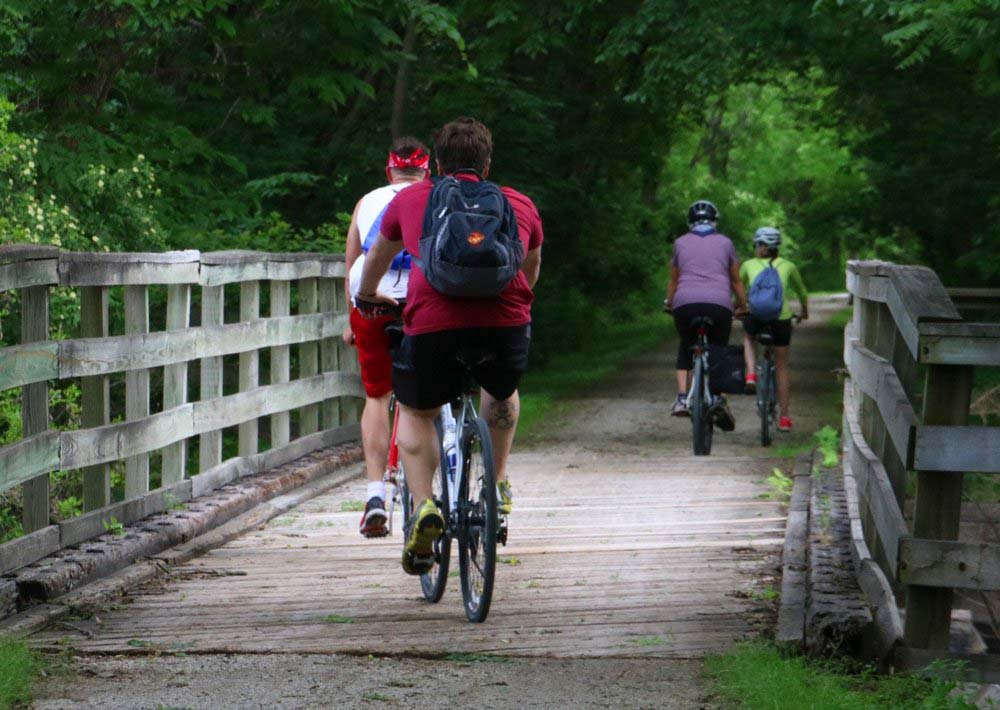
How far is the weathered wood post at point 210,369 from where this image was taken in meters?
8.73

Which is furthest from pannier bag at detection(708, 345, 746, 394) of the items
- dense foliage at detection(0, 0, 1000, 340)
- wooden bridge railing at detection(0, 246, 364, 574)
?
wooden bridge railing at detection(0, 246, 364, 574)

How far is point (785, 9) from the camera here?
17672 millimetres

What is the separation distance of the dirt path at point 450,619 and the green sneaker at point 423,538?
0.70 feet

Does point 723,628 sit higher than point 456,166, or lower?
lower

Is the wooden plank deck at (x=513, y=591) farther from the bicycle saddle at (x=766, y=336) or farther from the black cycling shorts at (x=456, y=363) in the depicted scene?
the bicycle saddle at (x=766, y=336)

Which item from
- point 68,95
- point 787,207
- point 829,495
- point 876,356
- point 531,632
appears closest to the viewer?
point 531,632

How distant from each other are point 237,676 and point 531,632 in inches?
45.7

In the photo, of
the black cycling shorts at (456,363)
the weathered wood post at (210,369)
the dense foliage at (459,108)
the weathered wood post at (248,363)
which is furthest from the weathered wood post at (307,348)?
the black cycling shorts at (456,363)

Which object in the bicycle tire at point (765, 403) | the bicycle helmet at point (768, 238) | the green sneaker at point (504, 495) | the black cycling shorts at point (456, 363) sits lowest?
the bicycle tire at point (765, 403)

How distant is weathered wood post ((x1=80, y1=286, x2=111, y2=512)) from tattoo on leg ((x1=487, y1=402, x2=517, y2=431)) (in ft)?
6.91

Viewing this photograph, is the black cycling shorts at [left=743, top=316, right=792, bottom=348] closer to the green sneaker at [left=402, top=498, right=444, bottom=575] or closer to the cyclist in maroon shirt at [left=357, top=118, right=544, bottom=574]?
the cyclist in maroon shirt at [left=357, top=118, right=544, bottom=574]

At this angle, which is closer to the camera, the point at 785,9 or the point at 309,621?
the point at 309,621

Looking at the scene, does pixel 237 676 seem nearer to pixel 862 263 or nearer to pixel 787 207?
pixel 862 263

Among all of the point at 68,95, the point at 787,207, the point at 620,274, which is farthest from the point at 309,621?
the point at 787,207
